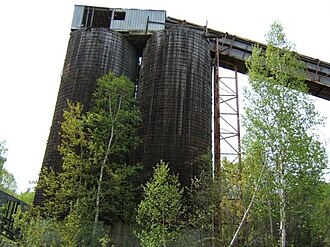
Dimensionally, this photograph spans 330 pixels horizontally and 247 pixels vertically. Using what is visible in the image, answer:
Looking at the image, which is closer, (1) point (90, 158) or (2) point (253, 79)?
(2) point (253, 79)

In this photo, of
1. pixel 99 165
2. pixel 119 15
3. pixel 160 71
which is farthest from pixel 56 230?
pixel 119 15

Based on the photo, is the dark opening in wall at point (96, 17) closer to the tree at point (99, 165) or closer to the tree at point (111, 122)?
the tree at point (111, 122)

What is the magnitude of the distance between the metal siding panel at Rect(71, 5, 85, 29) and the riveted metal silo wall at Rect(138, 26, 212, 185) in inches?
238

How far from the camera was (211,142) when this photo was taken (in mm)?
21953

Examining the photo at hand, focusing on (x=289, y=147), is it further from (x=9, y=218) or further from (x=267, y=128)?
(x=9, y=218)

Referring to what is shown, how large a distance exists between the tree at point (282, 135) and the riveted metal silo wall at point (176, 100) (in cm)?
600

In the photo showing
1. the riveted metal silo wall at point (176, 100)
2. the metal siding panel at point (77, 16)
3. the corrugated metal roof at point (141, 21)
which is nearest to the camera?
the riveted metal silo wall at point (176, 100)

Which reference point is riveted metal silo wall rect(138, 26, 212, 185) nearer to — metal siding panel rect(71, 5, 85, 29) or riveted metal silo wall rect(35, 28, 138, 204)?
riveted metal silo wall rect(35, 28, 138, 204)

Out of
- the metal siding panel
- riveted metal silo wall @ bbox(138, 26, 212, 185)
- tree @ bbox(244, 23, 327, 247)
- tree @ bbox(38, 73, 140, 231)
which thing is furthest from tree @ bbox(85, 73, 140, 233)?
the metal siding panel

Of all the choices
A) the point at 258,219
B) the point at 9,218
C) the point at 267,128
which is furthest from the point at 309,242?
the point at 9,218

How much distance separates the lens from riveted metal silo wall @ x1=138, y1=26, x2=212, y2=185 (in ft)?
66.2

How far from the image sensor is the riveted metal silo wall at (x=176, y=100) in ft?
66.2

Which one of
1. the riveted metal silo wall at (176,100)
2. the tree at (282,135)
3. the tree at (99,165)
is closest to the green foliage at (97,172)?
the tree at (99,165)

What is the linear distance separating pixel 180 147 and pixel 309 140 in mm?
7978
